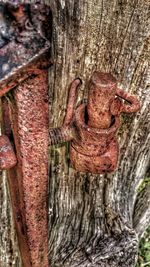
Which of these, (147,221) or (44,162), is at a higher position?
(44,162)

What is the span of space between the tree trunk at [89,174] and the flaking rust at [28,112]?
310 mm

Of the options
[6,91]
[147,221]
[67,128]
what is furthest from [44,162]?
[147,221]

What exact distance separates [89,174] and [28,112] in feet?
2.17

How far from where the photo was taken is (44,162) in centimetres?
129

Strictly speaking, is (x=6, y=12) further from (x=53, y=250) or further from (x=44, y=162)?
(x=53, y=250)

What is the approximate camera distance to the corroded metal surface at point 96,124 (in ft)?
4.21

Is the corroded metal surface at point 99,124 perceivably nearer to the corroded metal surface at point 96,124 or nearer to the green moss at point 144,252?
the corroded metal surface at point 96,124

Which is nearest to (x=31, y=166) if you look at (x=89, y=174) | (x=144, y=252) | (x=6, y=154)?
(x=6, y=154)

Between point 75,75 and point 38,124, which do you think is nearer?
point 38,124

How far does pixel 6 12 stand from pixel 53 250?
1214 millimetres

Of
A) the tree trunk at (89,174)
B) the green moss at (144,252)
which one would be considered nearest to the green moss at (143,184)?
the tree trunk at (89,174)

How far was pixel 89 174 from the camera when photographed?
1737 mm

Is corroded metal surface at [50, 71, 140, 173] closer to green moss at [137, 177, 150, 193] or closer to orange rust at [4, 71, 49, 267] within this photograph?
orange rust at [4, 71, 49, 267]

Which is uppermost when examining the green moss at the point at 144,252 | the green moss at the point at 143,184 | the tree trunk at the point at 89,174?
the tree trunk at the point at 89,174
